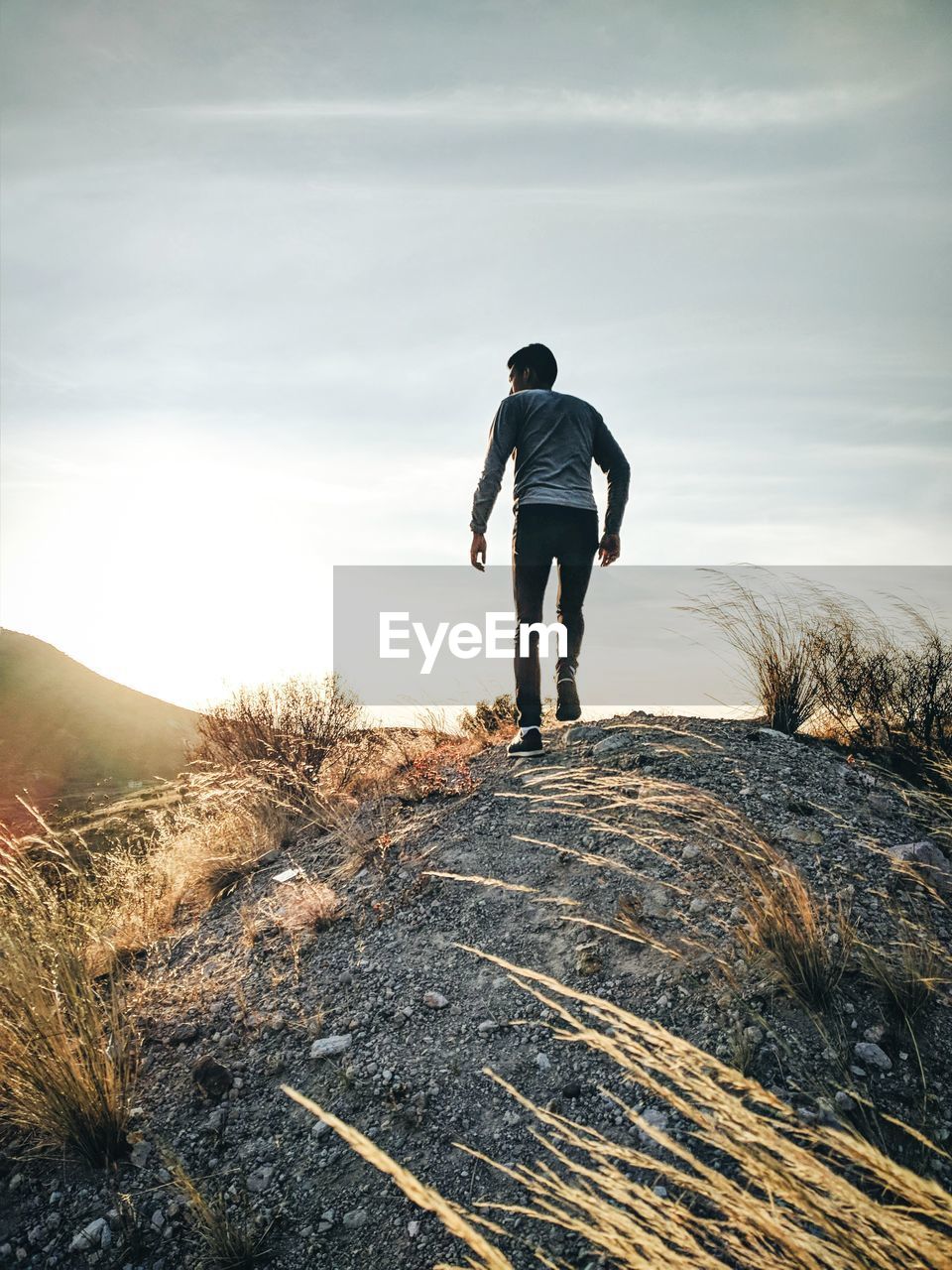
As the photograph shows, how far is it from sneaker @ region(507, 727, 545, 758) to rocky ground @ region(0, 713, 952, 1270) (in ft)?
1.87

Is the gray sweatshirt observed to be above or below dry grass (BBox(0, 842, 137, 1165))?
above

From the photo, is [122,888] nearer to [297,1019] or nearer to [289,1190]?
[297,1019]

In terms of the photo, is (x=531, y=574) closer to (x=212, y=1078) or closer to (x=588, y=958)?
(x=588, y=958)

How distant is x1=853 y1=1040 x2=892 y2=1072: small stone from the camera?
2.08 meters

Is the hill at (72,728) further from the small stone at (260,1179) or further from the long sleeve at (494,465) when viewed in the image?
the small stone at (260,1179)

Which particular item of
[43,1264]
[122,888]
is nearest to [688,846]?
[43,1264]

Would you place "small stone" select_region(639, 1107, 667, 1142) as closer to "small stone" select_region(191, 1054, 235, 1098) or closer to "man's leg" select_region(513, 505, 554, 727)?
"small stone" select_region(191, 1054, 235, 1098)

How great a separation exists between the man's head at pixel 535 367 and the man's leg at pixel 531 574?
108 cm

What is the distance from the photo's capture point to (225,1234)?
191 centimetres

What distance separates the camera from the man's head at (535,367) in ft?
15.8

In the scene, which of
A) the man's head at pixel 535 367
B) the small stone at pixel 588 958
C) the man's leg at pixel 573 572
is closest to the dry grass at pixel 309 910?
the small stone at pixel 588 958

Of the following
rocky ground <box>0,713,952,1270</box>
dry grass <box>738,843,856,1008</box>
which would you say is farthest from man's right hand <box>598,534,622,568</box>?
dry grass <box>738,843,856,1008</box>

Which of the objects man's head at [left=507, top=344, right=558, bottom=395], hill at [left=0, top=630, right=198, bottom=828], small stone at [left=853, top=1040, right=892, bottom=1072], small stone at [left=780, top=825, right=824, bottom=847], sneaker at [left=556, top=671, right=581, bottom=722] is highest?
man's head at [left=507, top=344, right=558, bottom=395]

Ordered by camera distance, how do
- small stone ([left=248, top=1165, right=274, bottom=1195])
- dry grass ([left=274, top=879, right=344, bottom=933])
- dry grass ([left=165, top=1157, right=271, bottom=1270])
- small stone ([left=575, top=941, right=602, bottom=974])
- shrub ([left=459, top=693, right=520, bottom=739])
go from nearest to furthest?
dry grass ([left=165, top=1157, right=271, bottom=1270]) → small stone ([left=248, top=1165, right=274, bottom=1195]) → small stone ([left=575, top=941, right=602, bottom=974]) → dry grass ([left=274, top=879, right=344, bottom=933]) → shrub ([left=459, top=693, right=520, bottom=739])
